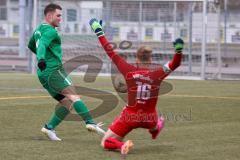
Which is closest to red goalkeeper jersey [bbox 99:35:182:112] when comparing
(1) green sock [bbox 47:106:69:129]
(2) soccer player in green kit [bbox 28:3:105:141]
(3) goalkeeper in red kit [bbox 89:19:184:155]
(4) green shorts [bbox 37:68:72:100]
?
(3) goalkeeper in red kit [bbox 89:19:184:155]

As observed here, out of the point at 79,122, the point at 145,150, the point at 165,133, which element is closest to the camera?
the point at 145,150

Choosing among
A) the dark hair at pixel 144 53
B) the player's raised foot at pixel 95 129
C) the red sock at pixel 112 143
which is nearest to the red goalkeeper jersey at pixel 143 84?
the dark hair at pixel 144 53

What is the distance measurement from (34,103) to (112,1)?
12.6 m

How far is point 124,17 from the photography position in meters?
28.1

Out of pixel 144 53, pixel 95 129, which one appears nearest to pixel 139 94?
pixel 144 53

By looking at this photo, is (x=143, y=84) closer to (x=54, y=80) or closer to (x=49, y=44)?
(x=54, y=80)

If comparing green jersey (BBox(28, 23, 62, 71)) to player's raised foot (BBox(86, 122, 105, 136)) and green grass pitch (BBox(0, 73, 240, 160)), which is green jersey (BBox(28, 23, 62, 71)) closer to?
player's raised foot (BBox(86, 122, 105, 136))

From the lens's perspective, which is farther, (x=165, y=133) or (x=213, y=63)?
(x=213, y=63)

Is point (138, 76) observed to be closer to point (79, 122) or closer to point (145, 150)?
point (145, 150)

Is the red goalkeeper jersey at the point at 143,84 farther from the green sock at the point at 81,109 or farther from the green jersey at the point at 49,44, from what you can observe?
the green jersey at the point at 49,44

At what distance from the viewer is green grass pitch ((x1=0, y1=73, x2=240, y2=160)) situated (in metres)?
8.74

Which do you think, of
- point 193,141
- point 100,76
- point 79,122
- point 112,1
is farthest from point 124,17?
point 193,141

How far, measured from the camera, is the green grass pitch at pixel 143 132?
874cm

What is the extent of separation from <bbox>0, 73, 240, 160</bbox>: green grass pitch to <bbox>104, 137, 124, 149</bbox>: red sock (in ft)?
0.32
